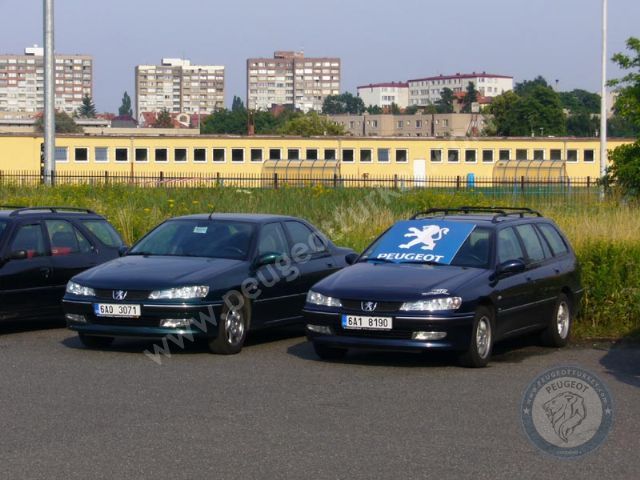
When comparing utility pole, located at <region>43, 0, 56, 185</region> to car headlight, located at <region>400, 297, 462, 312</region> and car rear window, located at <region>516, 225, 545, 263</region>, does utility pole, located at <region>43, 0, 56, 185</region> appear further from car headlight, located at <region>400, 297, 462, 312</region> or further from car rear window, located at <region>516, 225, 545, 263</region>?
car headlight, located at <region>400, 297, 462, 312</region>

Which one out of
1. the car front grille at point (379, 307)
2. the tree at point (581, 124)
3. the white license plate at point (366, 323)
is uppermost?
the tree at point (581, 124)

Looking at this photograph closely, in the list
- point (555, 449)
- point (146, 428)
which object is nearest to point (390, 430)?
point (555, 449)

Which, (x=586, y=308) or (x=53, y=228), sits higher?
(x=53, y=228)

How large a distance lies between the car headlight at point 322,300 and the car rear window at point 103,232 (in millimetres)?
4725

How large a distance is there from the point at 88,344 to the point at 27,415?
162 inches

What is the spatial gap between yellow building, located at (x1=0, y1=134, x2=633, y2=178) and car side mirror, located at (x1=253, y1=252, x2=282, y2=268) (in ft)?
222

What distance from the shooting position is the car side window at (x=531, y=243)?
13.4 m

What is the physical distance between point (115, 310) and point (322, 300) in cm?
220

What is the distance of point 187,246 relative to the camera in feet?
45.6

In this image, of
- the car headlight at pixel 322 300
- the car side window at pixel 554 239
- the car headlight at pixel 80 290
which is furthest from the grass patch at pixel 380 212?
the car headlight at pixel 80 290

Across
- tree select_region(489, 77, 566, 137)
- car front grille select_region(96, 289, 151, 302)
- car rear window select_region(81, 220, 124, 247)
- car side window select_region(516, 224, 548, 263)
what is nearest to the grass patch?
car side window select_region(516, 224, 548, 263)

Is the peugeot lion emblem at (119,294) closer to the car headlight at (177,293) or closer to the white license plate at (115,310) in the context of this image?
the white license plate at (115,310)

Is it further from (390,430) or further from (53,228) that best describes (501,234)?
(53,228)

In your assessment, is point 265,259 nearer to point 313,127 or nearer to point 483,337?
point 483,337
